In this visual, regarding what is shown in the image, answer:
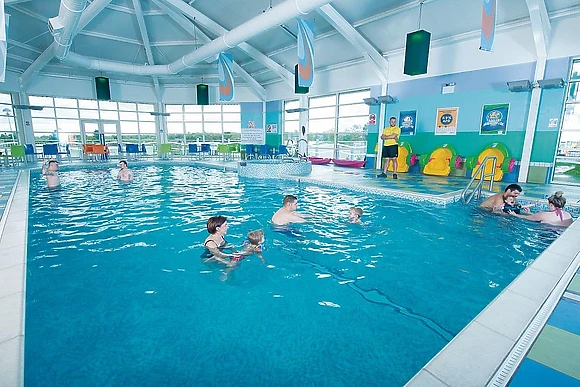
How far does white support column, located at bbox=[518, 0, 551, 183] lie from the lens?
6.96 meters

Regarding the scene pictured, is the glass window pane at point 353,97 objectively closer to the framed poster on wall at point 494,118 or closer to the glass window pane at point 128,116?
the framed poster on wall at point 494,118

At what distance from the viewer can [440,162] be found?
9383mm

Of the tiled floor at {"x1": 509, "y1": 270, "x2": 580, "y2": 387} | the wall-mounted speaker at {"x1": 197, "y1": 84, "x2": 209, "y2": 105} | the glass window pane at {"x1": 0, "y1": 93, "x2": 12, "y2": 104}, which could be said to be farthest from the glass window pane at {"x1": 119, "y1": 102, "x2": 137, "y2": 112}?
the tiled floor at {"x1": 509, "y1": 270, "x2": 580, "y2": 387}

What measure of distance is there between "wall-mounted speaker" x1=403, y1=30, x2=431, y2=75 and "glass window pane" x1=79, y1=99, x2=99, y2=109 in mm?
16036

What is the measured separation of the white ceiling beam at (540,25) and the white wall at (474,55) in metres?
0.16

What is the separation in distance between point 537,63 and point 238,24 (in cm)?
889

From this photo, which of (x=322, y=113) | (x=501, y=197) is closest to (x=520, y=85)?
(x=501, y=197)

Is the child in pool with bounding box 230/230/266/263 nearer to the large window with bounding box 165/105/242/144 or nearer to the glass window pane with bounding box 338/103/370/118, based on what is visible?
the glass window pane with bounding box 338/103/370/118

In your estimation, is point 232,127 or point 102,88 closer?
point 102,88

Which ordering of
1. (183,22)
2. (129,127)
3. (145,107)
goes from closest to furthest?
(183,22)
(129,127)
(145,107)

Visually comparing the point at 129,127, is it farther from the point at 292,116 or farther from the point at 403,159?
the point at 403,159

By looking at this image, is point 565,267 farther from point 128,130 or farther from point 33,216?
point 128,130

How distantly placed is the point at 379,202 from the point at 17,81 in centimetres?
1642

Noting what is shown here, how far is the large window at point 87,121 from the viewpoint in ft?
49.3
